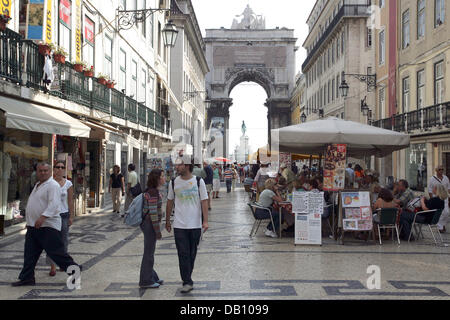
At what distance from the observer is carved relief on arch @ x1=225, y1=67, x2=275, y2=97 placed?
74438mm

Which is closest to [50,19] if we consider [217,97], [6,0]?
[6,0]

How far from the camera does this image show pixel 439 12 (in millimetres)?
20984

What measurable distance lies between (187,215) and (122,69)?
625 inches

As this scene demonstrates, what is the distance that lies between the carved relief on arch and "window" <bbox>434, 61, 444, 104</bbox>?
2117 inches

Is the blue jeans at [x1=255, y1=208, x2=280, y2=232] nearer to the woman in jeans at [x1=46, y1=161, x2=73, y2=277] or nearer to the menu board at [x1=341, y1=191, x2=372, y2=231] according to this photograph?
the menu board at [x1=341, y1=191, x2=372, y2=231]

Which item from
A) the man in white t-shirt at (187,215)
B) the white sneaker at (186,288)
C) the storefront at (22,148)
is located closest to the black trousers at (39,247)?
the man in white t-shirt at (187,215)

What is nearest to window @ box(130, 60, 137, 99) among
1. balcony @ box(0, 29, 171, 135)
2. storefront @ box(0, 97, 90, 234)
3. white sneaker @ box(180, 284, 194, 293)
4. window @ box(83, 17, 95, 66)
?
balcony @ box(0, 29, 171, 135)

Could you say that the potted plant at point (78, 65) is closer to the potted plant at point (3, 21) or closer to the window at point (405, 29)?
the potted plant at point (3, 21)

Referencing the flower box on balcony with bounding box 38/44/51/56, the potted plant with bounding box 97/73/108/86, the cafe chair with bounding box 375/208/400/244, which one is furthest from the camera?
the potted plant with bounding box 97/73/108/86

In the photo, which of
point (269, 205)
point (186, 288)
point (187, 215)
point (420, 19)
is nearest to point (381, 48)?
point (420, 19)

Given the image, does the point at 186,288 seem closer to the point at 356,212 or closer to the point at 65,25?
the point at 356,212

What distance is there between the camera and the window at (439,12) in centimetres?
2061

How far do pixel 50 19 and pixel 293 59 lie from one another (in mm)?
65271

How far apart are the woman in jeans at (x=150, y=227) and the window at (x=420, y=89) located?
61.7ft
